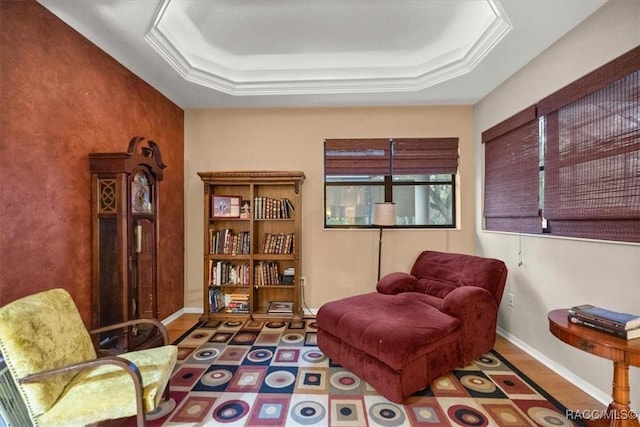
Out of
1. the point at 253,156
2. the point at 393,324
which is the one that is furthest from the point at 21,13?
the point at 393,324

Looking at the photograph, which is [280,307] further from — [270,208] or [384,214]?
[384,214]

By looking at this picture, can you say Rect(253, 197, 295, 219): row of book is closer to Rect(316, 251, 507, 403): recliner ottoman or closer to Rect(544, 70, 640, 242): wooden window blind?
Rect(316, 251, 507, 403): recliner ottoman

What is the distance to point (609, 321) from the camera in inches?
53.4

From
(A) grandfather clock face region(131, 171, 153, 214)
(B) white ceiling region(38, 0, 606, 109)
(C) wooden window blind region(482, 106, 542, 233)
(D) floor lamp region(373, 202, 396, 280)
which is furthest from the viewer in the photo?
(D) floor lamp region(373, 202, 396, 280)

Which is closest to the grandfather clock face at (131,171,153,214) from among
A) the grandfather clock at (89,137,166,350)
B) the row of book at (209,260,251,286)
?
the grandfather clock at (89,137,166,350)

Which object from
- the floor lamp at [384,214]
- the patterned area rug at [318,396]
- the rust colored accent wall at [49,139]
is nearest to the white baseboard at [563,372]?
the patterned area rug at [318,396]

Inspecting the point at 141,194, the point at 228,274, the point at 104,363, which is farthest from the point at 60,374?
the point at 228,274

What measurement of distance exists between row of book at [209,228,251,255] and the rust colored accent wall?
123 cm

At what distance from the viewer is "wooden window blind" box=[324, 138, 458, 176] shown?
11.1ft

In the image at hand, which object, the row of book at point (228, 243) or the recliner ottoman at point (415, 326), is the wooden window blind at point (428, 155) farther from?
the row of book at point (228, 243)

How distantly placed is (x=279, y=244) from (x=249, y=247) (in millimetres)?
341

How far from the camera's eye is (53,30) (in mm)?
1841

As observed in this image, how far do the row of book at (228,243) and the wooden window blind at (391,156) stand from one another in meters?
1.30

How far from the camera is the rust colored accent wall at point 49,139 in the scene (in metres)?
1.58
